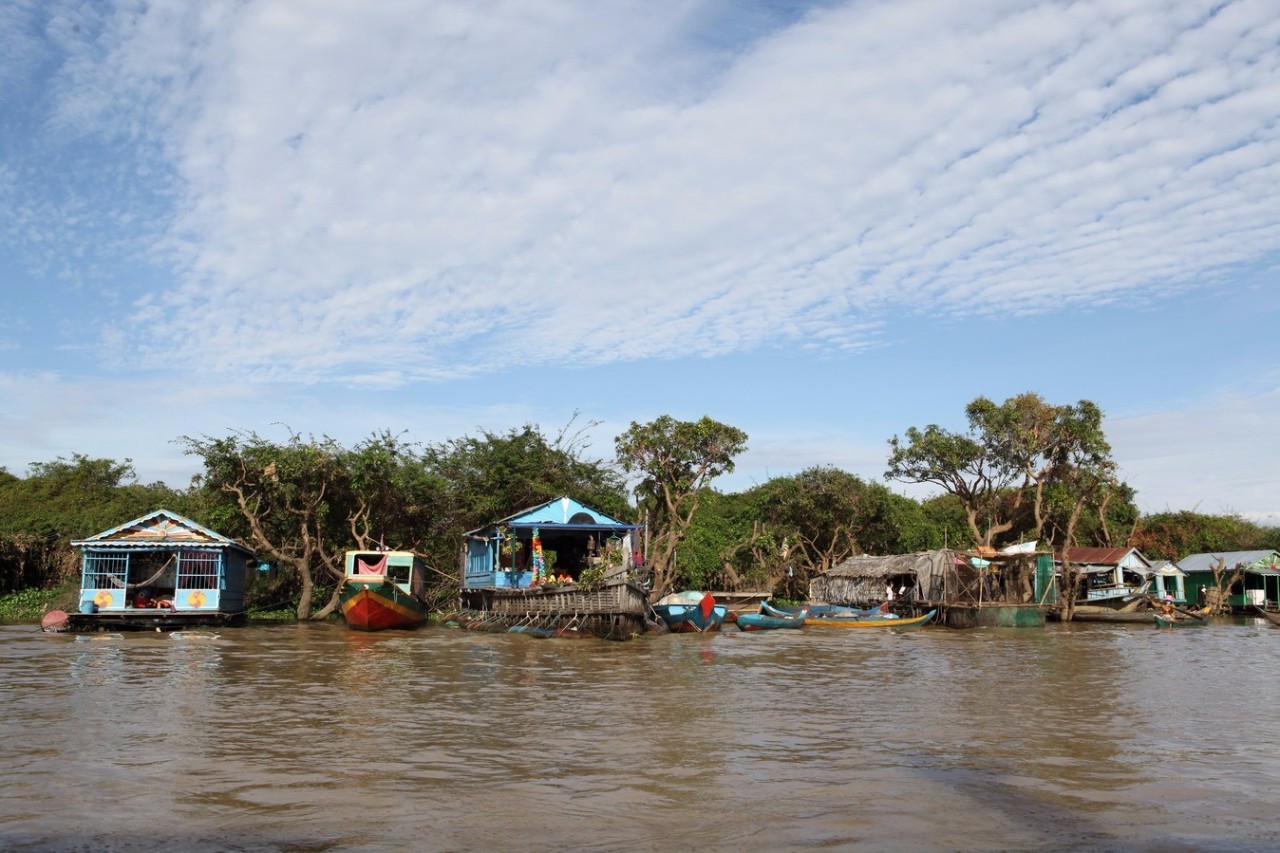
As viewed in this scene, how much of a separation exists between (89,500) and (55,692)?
90.4 feet

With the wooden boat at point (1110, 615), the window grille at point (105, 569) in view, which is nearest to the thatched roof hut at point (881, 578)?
the wooden boat at point (1110, 615)

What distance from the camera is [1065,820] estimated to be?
6805mm

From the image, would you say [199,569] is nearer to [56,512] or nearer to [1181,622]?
[56,512]

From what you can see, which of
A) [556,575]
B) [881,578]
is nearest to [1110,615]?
[881,578]

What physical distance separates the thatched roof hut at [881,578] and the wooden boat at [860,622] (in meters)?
3.33

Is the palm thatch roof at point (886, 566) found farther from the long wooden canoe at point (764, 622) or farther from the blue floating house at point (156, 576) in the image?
the blue floating house at point (156, 576)

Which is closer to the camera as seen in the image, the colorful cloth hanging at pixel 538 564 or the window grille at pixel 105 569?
the window grille at pixel 105 569

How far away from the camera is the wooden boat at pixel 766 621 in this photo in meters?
28.0

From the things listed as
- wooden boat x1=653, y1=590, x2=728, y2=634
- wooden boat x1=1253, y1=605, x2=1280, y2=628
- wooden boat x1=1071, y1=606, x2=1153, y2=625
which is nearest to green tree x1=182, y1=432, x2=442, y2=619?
wooden boat x1=653, y1=590, x2=728, y2=634

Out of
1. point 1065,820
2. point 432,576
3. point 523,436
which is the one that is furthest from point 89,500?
point 1065,820

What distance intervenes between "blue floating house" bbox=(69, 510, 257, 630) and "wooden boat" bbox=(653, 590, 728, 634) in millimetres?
11996

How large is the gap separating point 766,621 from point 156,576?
55.3 feet

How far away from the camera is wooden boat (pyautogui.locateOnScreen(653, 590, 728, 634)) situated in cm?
2667

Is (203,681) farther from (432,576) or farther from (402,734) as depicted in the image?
(432,576)
